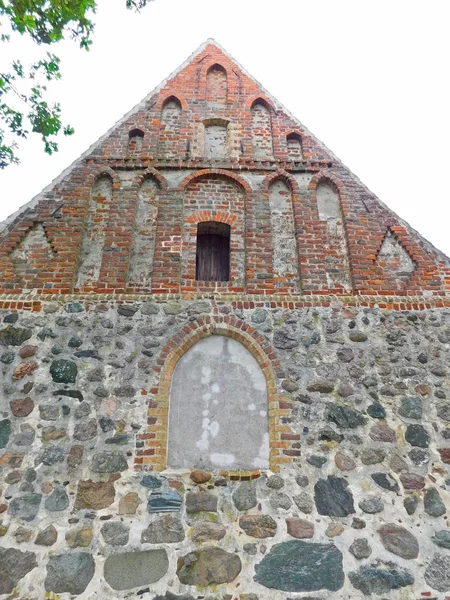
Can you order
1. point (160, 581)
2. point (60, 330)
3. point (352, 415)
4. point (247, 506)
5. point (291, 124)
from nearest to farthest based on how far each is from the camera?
point (160, 581), point (247, 506), point (352, 415), point (60, 330), point (291, 124)

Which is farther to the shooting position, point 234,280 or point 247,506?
point 234,280

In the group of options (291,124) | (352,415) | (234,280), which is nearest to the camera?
(352,415)

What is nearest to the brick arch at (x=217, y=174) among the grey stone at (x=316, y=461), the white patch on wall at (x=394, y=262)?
the white patch on wall at (x=394, y=262)

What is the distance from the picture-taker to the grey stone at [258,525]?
4.65 m

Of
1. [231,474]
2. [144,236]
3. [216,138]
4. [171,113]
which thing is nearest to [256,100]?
[216,138]

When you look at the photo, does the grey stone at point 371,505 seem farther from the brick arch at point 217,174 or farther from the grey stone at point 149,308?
the brick arch at point 217,174

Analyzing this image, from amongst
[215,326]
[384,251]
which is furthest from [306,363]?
[384,251]

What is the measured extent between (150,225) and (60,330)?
2.08 m

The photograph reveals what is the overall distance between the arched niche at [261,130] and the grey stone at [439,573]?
6.01 m

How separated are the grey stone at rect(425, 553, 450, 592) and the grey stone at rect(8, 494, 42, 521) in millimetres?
4010

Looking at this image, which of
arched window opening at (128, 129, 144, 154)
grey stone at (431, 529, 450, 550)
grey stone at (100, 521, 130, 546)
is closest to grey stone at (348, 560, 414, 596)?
grey stone at (431, 529, 450, 550)

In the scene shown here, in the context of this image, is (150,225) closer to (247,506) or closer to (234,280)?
(234,280)

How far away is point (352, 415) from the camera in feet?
17.5

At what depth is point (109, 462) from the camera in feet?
16.3
